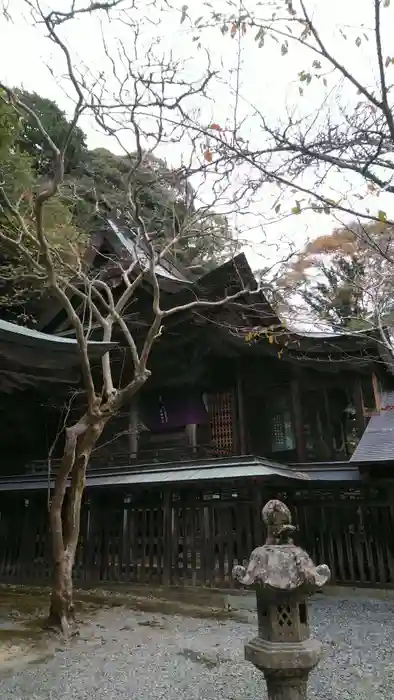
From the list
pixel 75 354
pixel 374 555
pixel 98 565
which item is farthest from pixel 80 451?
pixel 374 555

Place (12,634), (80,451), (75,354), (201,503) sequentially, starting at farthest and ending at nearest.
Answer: (201,503), (80,451), (12,634), (75,354)

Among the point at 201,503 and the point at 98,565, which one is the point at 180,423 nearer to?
the point at 201,503

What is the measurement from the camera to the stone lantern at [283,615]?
2.97m

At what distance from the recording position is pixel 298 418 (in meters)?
11.8

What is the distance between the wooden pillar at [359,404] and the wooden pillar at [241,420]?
2.68m

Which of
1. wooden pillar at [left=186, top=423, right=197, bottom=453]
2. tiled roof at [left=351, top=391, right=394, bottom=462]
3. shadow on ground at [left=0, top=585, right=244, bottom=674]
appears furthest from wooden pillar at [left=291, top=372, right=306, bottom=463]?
shadow on ground at [left=0, top=585, right=244, bottom=674]

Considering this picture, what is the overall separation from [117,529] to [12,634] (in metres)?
4.67

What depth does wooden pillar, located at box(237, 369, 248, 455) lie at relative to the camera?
12.0 metres

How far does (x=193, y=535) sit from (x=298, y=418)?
3.66 metres

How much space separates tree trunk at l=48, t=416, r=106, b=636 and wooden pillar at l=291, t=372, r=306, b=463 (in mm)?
6051

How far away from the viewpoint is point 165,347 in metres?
12.8

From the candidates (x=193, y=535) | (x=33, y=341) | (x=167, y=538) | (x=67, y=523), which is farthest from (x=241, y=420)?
(x=33, y=341)

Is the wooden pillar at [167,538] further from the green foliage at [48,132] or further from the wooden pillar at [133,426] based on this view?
the green foliage at [48,132]

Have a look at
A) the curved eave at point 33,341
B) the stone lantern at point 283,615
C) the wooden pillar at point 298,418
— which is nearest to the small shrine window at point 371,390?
the wooden pillar at point 298,418
